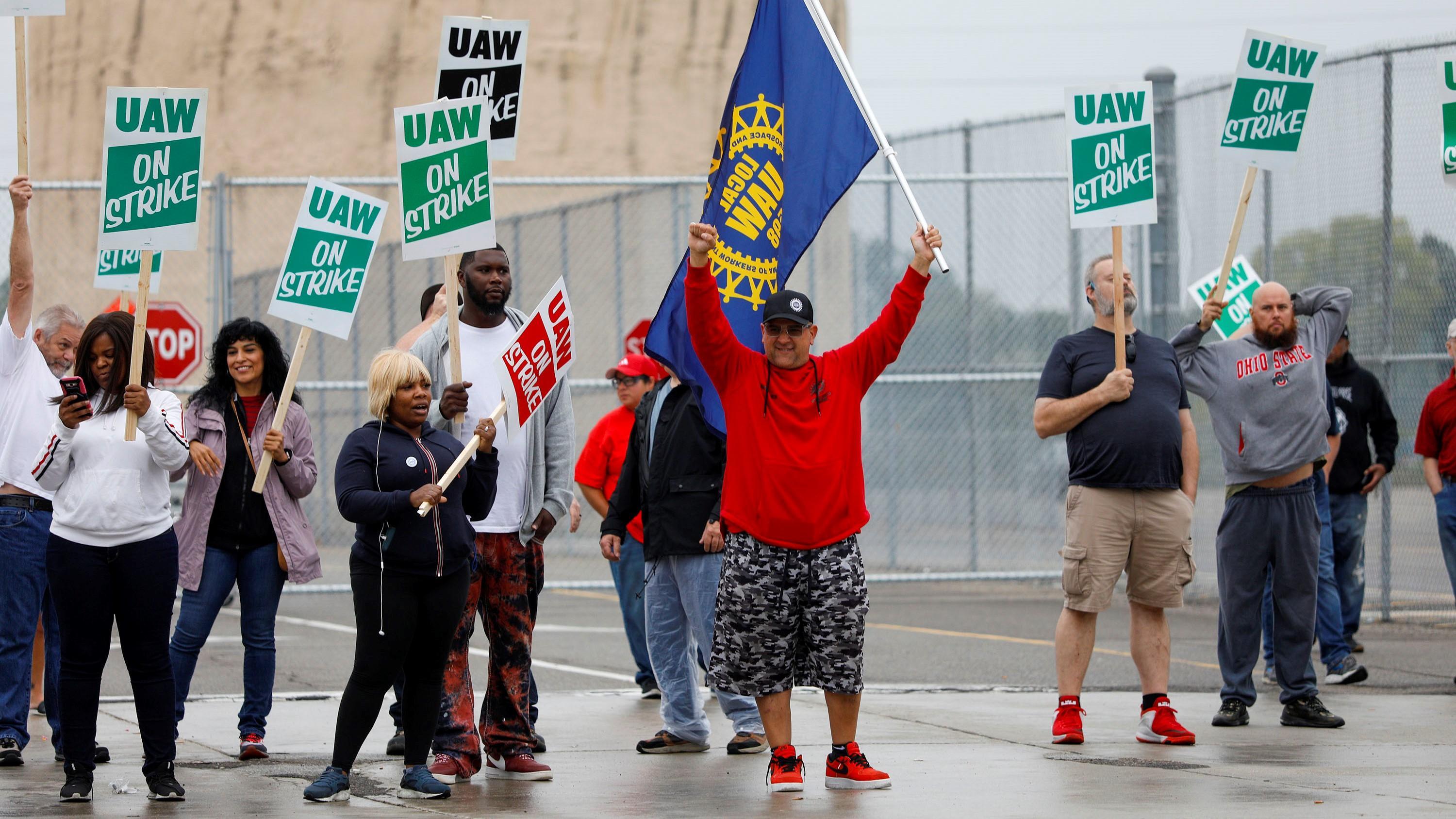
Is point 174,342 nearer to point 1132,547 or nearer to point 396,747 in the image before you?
point 396,747

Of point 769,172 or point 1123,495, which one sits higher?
point 769,172

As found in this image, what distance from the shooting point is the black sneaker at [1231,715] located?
335 inches

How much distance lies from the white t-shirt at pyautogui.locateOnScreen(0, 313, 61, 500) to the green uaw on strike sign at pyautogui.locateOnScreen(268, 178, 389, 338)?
3.17 feet

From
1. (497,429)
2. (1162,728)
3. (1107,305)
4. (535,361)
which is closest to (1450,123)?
(1107,305)

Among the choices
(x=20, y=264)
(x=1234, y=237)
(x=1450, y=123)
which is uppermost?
(x=1450, y=123)

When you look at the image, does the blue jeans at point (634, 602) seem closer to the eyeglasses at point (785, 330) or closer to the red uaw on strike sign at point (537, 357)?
the red uaw on strike sign at point (537, 357)

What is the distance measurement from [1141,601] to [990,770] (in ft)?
4.79

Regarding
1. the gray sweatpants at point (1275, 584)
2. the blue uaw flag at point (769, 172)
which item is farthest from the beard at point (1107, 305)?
the blue uaw flag at point (769, 172)

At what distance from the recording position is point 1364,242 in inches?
543

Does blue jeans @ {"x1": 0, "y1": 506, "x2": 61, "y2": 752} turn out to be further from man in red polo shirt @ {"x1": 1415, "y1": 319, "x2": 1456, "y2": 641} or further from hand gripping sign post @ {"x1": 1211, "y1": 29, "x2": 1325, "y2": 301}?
man in red polo shirt @ {"x1": 1415, "y1": 319, "x2": 1456, "y2": 641}

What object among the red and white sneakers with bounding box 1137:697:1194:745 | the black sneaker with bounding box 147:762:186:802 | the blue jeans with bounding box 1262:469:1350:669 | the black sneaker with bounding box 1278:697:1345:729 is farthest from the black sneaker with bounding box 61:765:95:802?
the blue jeans with bounding box 1262:469:1350:669

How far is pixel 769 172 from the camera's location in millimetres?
7461

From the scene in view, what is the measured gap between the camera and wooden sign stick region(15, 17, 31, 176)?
22.0ft

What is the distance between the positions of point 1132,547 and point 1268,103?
2442 millimetres
